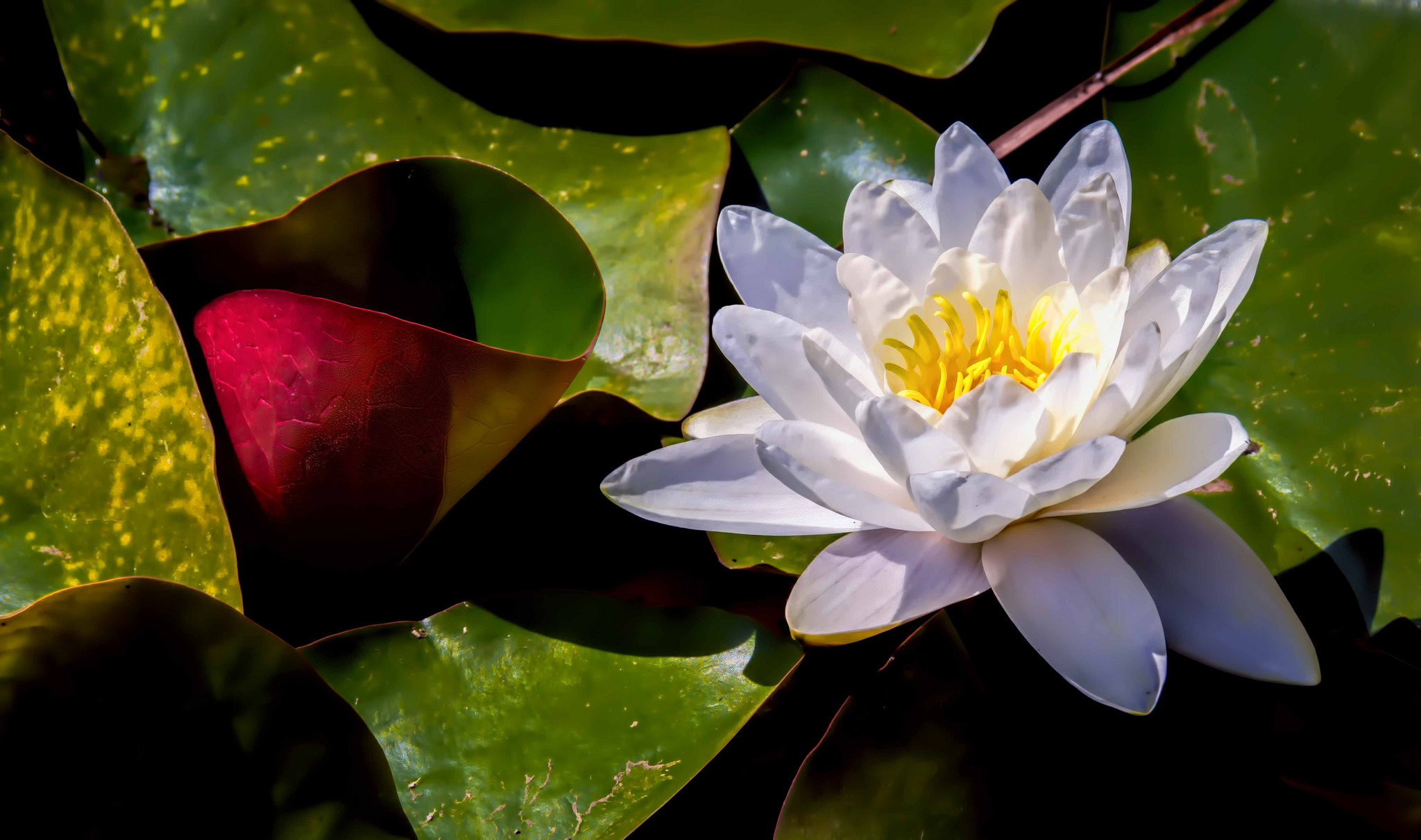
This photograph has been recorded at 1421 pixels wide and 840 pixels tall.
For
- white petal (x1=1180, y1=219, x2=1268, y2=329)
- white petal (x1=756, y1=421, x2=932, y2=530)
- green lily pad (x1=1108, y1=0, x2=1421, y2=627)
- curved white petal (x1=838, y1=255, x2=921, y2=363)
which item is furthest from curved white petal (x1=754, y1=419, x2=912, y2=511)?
green lily pad (x1=1108, y1=0, x2=1421, y2=627)

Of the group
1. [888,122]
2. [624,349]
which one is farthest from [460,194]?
[888,122]

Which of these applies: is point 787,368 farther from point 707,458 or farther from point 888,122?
point 888,122

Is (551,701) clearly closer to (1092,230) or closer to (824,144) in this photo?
(1092,230)

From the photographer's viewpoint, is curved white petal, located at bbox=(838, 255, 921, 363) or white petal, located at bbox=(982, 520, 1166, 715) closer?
white petal, located at bbox=(982, 520, 1166, 715)

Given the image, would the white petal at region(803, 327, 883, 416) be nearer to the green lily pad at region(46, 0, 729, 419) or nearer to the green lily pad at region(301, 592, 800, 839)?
the green lily pad at region(301, 592, 800, 839)

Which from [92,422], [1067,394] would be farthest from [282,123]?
[1067,394]
